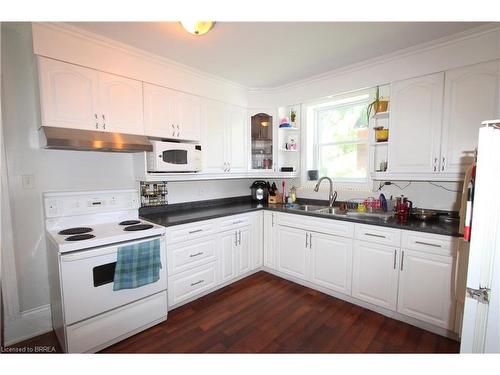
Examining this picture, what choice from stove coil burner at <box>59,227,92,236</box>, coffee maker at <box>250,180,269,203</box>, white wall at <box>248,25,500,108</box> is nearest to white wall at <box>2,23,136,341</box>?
stove coil burner at <box>59,227,92,236</box>

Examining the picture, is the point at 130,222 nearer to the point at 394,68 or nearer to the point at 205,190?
the point at 205,190

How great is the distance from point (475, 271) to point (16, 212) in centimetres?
298

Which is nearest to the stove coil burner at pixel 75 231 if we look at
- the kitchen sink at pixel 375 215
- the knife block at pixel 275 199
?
the knife block at pixel 275 199

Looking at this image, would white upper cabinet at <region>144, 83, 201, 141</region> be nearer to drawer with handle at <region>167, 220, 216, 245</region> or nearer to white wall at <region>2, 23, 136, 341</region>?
white wall at <region>2, 23, 136, 341</region>

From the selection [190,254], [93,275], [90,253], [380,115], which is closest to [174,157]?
[190,254]

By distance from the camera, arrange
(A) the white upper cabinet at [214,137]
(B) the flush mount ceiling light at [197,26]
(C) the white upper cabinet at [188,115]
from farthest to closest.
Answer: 1. (A) the white upper cabinet at [214,137]
2. (C) the white upper cabinet at [188,115]
3. (B) the flush mount ceiling light at [197,26]

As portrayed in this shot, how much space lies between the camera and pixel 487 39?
1.83m

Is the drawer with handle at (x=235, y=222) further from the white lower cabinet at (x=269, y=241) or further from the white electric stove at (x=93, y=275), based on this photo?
the white electric stove at (x=93, y=275)

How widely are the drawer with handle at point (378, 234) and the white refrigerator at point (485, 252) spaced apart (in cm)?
99

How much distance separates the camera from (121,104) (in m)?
2.10

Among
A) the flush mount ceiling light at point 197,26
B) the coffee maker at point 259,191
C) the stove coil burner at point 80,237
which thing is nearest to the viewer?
the flush mount ceiling light at point 197,26

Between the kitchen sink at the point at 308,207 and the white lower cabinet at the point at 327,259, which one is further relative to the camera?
the kitchen sink at the point at 308,207

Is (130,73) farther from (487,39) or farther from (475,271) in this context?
(487,39)

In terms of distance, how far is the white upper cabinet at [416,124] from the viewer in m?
2.08
